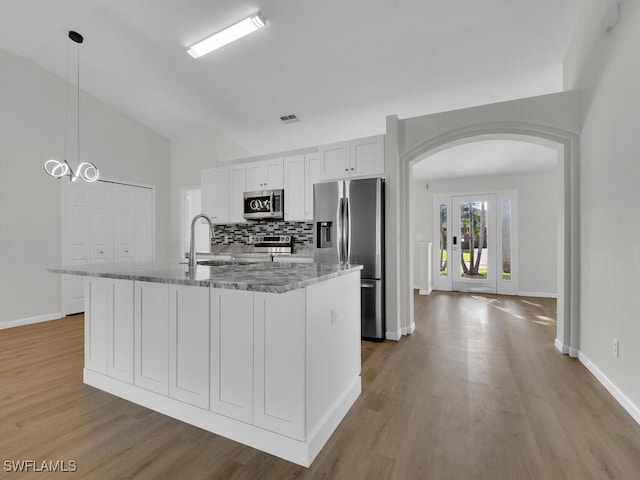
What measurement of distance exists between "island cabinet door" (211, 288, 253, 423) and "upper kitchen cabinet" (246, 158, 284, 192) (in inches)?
123

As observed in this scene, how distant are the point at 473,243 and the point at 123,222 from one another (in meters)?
6.84

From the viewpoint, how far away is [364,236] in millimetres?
3557

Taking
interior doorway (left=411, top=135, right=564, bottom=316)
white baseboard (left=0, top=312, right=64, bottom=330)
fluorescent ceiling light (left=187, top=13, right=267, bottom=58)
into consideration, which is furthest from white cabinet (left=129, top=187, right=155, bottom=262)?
interior doorway (left=411, top=135, right=564, bottom=316)

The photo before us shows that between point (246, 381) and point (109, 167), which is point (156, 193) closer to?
point (109, 167)

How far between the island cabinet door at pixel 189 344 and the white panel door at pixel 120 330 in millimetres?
434

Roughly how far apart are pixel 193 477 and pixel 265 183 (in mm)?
3876

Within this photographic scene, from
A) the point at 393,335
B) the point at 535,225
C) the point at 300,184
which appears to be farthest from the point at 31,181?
the point at 535,225

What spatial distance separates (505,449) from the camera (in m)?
1.67

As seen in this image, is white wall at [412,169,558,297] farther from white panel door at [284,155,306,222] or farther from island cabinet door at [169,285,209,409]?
island cabinet door at [169,285,209,409]

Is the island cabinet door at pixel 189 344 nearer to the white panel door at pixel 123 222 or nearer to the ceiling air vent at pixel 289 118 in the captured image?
the ceiling air vent at pixel 289 118

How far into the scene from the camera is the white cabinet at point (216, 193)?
5.19m

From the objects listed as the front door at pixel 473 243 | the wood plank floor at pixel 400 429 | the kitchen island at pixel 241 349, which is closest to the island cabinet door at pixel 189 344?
the kitchen island at pixel 241 349

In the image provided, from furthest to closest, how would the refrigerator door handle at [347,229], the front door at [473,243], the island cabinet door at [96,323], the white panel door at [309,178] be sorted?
the front door at [473,243]
the white panel door at [309,178]
the refrigerator door handle at [347,229]
the island cabinet door at [96,323]

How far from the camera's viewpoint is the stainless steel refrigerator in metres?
3.50
